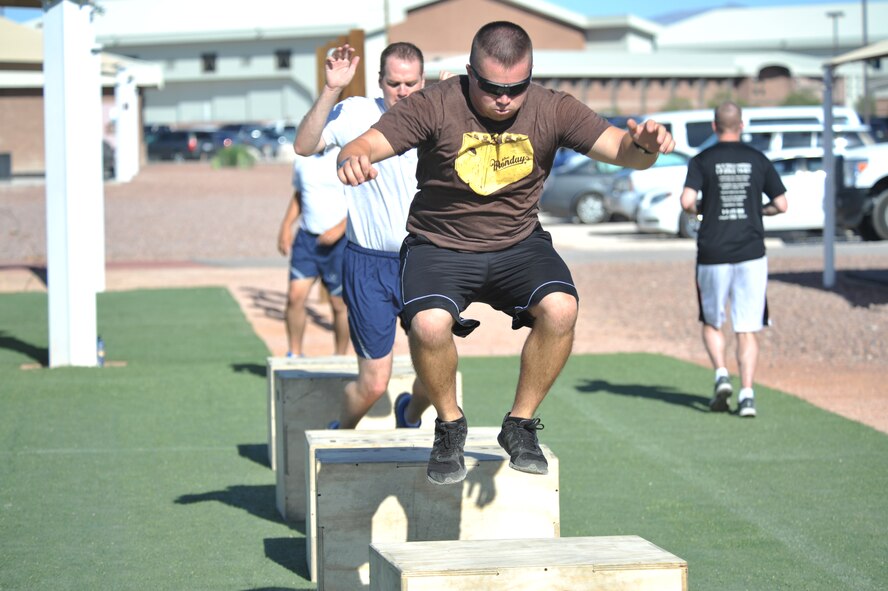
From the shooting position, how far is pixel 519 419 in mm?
5082

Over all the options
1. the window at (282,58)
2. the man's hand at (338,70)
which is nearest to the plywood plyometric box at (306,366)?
the man's hand at (338,70)

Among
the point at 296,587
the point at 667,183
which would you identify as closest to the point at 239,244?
the point at 667,183

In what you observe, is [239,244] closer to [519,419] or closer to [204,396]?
[204,396]

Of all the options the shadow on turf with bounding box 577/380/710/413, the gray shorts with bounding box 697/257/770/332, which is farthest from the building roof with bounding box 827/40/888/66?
the gray shorts with bounding box 697/257/770/332

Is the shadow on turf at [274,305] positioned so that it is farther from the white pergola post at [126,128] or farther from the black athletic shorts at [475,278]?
the white pergola post at [126,128]

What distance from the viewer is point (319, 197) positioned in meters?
10.0

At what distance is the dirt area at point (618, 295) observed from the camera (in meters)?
11.9

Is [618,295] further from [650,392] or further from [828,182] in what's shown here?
[650,392]

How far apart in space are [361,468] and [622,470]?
3020 mm

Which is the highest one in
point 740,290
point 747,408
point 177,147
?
point 177,147

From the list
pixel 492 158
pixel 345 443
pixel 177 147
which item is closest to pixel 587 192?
pixel 345 443

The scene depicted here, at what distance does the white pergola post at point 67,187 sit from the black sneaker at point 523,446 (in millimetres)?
7020

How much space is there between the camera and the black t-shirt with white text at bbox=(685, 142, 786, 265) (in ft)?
30.5

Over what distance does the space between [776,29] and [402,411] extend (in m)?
96.4
